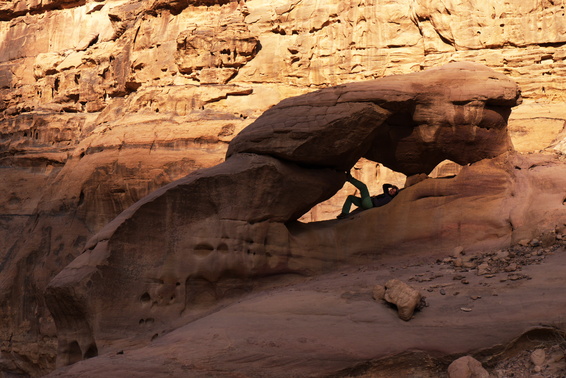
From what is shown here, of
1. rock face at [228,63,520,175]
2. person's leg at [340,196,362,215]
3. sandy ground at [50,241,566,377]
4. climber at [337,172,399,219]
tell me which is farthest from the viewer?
person's leg at [340,196,362,215]

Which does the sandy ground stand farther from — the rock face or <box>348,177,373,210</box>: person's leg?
<box>348,177,373,210</box>: person's leg

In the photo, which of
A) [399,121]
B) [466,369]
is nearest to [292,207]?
[399,121]

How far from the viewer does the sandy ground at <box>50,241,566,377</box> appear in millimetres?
5758

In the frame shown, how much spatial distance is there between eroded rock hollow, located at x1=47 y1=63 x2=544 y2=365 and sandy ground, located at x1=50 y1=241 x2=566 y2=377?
1694mm

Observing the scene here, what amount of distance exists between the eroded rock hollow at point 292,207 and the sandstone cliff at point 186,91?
129 inches

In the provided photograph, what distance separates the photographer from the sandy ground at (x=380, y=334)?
5.76 m

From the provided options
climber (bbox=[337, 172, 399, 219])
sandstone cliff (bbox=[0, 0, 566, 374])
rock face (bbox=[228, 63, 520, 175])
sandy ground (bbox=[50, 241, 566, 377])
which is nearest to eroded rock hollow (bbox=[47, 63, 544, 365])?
rock face (bbox=[228, 63, 520, 175])

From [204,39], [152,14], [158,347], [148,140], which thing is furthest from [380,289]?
[152,14]

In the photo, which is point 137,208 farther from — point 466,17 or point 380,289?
point 466,17

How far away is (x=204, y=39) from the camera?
1884 cm

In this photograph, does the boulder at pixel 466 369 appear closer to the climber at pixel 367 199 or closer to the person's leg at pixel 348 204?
the climber at pixel 367 199

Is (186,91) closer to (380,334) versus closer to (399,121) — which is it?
(399,121)

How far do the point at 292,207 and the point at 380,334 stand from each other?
143 inches

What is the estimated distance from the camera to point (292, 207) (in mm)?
9539
